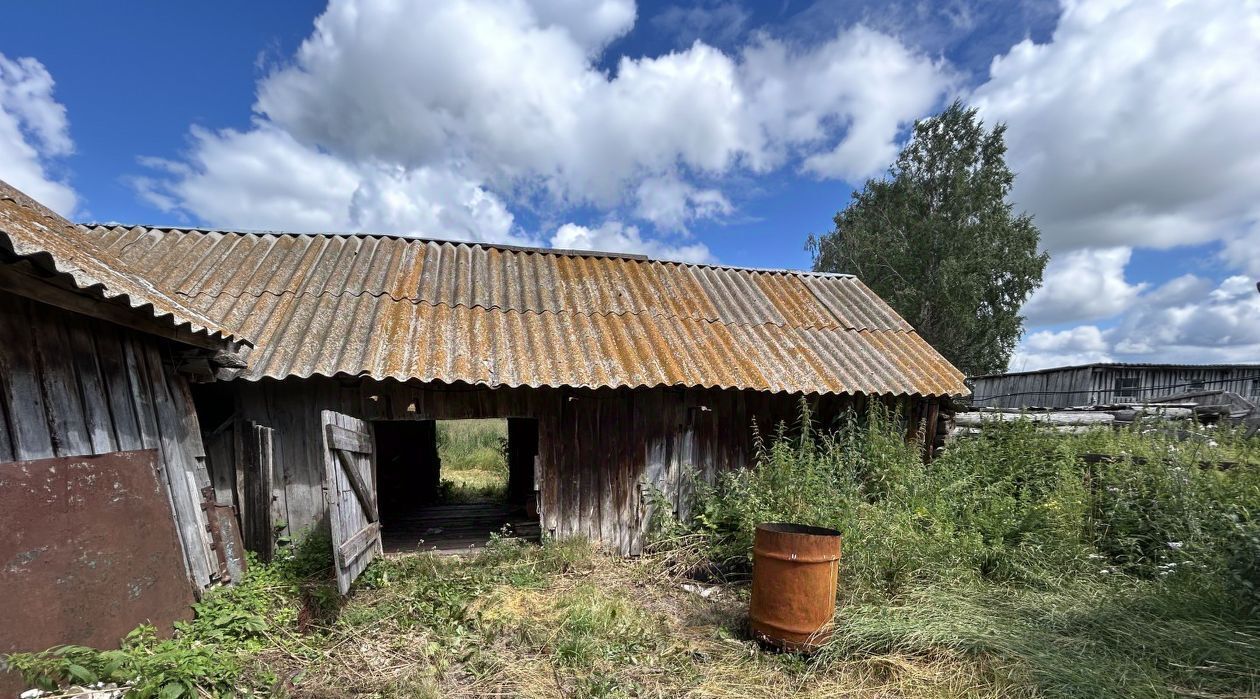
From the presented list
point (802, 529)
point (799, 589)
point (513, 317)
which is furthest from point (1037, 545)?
point (513, 317)

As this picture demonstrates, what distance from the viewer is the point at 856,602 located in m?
4.46

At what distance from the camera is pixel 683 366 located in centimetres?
627

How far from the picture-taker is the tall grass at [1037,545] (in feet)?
11.3

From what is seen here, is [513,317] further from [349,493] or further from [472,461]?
[472,461]

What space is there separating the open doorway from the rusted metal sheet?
2614 mm

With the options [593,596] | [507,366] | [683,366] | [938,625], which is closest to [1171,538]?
[938,625]

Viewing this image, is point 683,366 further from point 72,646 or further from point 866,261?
point 866,261

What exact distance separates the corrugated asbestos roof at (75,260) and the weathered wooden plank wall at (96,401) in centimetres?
37

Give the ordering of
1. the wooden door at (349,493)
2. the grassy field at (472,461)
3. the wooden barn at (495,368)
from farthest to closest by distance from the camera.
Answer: the grassy field at (472,461) < the wooden barn at (495,368) < the wooden door at (349,493)

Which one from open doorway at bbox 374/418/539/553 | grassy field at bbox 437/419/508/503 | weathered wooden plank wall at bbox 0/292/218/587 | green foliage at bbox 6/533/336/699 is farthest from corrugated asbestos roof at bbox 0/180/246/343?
grassy field at bbox 437/419/508/503

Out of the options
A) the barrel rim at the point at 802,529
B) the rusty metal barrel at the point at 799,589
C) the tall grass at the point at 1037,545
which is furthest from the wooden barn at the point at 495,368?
the rusty metal barrel at the point at 799,589

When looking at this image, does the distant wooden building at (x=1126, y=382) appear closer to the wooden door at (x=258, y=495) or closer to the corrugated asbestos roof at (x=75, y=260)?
the wooden door at (x=258, y=495)

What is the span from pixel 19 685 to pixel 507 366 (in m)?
3.84

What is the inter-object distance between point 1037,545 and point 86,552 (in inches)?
307
